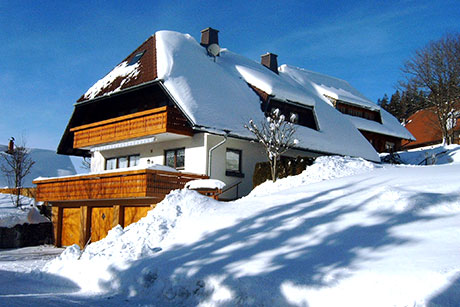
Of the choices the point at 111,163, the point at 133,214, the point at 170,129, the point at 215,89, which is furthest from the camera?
the point at 111,163

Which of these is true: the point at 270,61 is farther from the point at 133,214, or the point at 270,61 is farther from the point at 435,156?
the point at 133,214

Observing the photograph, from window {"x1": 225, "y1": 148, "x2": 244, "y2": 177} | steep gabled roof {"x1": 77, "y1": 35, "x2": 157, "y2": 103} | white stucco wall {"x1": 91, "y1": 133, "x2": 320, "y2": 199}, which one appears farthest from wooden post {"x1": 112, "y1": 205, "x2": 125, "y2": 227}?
steep gabled roof {"x1": 77, "y1": 35, "x2": 157, "y2": 103}

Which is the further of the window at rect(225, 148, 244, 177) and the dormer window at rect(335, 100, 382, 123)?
the dormer window at rect(335, 100, 382, 123)

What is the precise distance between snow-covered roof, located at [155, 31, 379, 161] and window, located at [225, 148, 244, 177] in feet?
3.52

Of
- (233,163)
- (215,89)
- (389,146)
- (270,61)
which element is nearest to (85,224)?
(233,163)

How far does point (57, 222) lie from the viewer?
932 inches

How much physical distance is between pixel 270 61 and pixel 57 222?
17.2 meters

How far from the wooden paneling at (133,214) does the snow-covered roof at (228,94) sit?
426 cm

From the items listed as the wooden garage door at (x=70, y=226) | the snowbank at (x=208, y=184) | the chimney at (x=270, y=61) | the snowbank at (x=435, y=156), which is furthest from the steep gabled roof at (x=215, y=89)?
the wooden garage door at (x=70, y=226)

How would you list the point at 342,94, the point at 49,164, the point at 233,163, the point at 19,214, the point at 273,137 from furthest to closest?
the point at 49,164 < the point at 342,94 < the point at 19,214 < the point at 233,163 < the point at 273,137

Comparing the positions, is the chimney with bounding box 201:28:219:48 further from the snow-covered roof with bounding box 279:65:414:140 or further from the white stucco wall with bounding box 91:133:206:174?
the white stucco wall with bounding box 91:133:206:174

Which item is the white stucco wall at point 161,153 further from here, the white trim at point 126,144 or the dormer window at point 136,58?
the dormer window at point 136,58

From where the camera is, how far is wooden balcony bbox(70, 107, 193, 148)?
66.8 ft

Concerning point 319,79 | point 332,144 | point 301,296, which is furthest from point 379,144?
point 301,296
